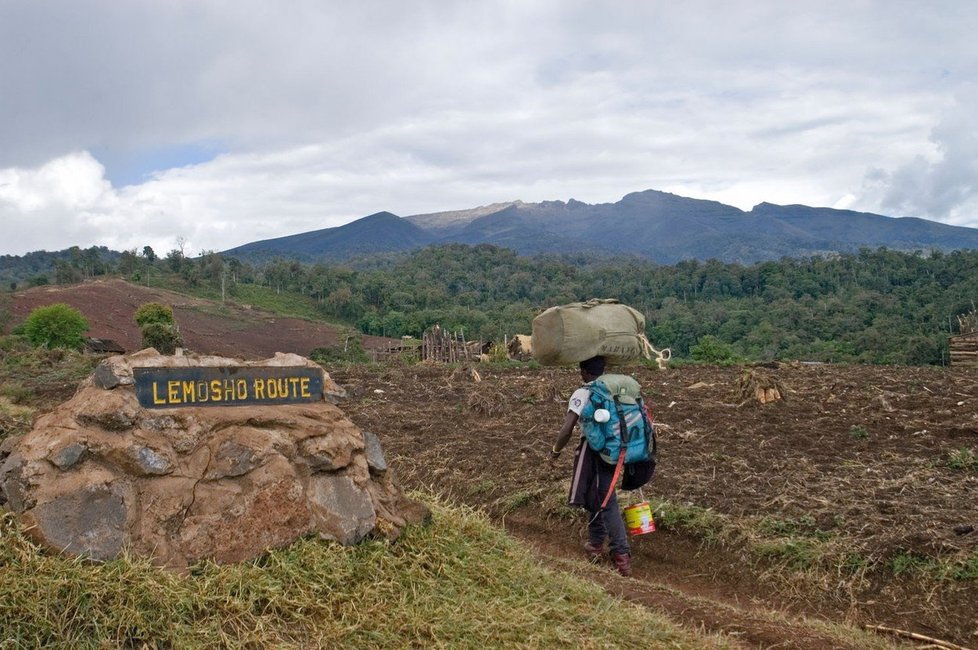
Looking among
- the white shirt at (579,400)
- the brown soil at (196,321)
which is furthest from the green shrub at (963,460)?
the brown soil at (196,321)

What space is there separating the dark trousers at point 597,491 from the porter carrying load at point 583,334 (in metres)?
0.68

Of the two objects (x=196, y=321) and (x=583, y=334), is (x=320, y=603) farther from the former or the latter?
(x=196, y=321)

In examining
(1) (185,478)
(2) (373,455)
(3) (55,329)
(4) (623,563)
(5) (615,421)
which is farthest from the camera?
(3) (55,329)

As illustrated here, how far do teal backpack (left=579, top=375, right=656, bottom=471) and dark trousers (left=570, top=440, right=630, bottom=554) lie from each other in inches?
4.9

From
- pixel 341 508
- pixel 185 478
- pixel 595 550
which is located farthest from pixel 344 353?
pixel 185 478

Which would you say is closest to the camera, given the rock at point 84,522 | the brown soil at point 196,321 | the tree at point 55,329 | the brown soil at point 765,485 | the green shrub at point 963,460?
the rock at point 84,522

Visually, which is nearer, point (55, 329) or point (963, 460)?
point (963, 460)

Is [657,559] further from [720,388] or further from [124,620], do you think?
[720,388]

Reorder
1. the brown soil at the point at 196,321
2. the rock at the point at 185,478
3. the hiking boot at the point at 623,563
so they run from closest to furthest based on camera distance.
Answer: the rock at the point at 185,478 < the hiking boot at the point at 623,563 < the brown soil at the point at 196,321

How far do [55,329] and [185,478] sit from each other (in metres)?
32.9

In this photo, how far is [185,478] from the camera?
430 cm

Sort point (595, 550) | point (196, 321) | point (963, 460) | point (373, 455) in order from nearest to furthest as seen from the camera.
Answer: point (373, 455) → point (595, 550) → point (963, 460) → point (196, 321)

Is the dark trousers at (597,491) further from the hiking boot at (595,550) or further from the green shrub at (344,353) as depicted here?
the green shrub at (344,353)

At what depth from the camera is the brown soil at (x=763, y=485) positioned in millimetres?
5312
